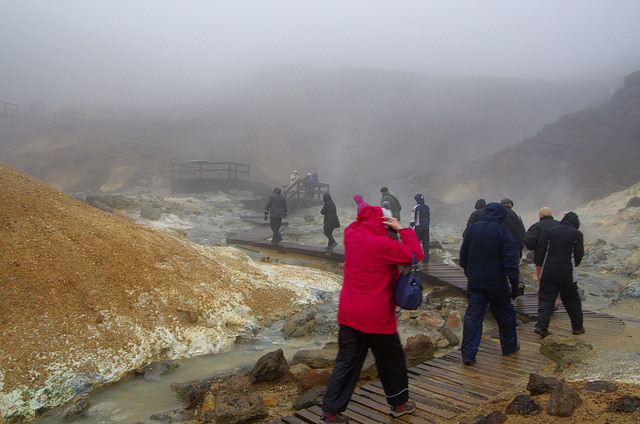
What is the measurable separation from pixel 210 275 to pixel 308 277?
2413mm

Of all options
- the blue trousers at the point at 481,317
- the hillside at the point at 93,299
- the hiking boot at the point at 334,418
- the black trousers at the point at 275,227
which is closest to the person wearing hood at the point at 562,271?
Answer: the blue trousers at the point at 481,317

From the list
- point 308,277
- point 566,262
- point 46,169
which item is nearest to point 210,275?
point 308,277

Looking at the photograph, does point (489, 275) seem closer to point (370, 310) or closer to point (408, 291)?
point (408, 291)

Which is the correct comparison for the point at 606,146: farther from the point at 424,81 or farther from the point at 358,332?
the point at 424,81

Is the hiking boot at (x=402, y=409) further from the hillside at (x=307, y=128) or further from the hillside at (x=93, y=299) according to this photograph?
the hillside at (x=307, y=128)

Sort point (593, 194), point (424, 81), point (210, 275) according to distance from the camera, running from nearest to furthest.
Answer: point (210, 275), point (593, 194), point (424, 81)

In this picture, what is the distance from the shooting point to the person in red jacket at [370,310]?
2.92 m

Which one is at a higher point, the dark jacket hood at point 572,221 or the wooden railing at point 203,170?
the dark jacket hood at point 572,221

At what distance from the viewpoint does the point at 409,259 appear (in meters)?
2.92

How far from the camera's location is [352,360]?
3.02 metres

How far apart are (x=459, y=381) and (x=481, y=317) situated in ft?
2.38

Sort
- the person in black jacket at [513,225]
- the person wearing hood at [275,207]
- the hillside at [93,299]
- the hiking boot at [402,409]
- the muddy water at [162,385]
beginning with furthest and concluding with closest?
the person wearing hood at [275,207], the person in black jacket at [513,225], the hillside at [93,299], the muddy water at [162,385], the hiking boot at [402,409]

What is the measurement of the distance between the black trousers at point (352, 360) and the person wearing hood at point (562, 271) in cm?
280

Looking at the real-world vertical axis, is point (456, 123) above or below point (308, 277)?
above
